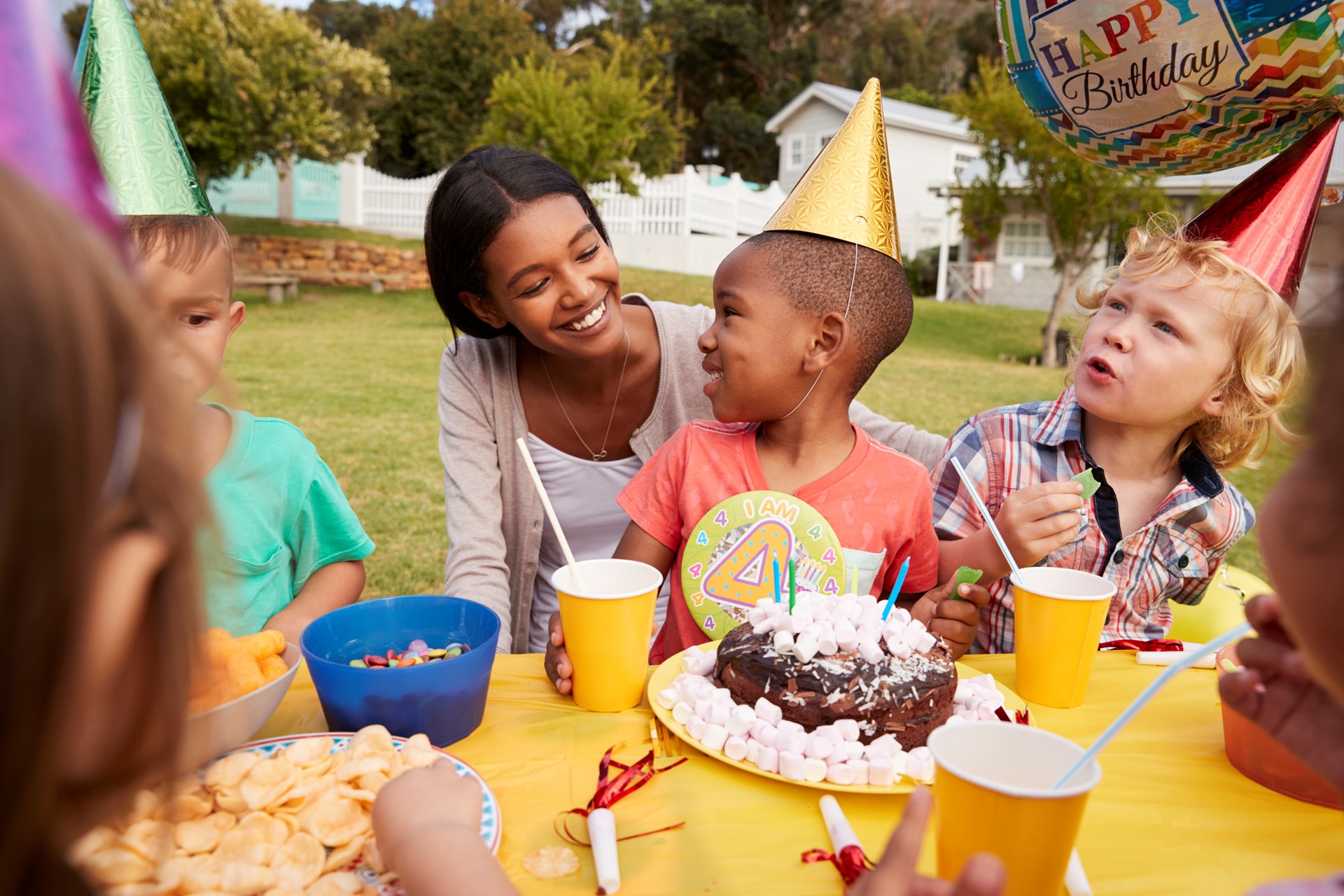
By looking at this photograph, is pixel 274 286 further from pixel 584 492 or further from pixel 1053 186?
pixel 584 492

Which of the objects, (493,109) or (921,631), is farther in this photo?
(493,109)

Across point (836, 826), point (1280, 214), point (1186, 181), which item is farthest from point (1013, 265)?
→ point (836, 826)

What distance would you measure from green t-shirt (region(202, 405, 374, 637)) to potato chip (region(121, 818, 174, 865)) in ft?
3.39

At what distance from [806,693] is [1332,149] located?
1723 mm

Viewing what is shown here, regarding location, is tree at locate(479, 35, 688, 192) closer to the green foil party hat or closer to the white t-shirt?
the white t-shirt

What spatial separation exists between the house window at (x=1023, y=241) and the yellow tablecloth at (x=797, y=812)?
914 inches

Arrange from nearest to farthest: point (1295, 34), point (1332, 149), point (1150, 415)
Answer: point (1295, 34) → point (1332, 149) → point (1150, 415)

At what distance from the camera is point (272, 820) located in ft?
3.35

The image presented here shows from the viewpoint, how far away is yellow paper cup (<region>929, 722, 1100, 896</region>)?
0.81 metres

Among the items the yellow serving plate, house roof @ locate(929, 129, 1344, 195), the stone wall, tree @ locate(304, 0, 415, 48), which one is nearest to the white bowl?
the yellow serving plate

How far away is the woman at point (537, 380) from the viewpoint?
2281 millimetres

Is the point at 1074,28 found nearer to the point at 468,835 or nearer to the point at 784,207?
the point at 784,207

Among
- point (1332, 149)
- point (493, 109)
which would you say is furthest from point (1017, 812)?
point (493, 109)

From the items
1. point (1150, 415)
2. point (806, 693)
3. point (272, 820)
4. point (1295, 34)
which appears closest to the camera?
point (272, 820)
